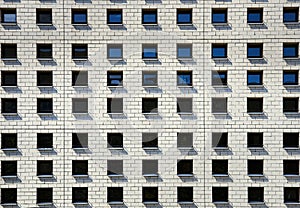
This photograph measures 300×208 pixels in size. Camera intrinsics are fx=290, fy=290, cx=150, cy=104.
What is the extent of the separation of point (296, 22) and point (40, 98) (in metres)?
6.70

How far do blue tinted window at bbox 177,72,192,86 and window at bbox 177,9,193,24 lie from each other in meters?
1.32

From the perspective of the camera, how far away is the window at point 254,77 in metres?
7.38

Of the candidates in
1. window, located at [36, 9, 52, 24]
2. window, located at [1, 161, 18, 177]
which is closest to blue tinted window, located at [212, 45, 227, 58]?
window, located at [36, 9, 52, 24]

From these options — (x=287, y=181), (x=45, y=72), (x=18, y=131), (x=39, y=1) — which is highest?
(x=39, y=1)

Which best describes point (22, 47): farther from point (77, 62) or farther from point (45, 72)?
point (77, 62)

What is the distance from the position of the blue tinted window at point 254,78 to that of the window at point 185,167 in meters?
2.55

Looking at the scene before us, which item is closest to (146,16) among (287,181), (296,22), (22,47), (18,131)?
(22,47)

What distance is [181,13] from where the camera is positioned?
7.43m

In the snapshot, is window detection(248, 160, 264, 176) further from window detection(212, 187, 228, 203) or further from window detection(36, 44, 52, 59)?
window detection(36, 44, 52, 59)

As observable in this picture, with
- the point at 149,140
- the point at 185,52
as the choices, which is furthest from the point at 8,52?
the point at 185,52

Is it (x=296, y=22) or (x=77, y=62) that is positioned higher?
(x=296, y=22)

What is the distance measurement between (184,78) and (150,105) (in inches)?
43.6

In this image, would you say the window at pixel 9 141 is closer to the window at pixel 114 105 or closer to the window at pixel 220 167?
the window at pixel 114 105

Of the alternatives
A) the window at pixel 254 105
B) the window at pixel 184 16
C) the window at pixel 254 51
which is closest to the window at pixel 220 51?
the window at pixel 254 51
